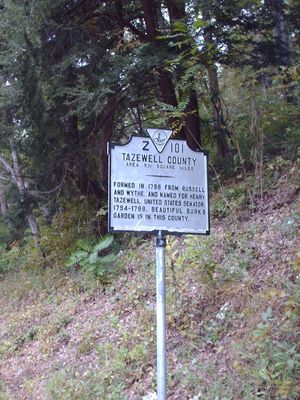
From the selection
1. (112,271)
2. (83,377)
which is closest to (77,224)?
(112,271)

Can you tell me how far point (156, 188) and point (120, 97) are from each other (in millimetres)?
5798

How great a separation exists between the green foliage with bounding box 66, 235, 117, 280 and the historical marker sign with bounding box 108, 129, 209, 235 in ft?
17.1

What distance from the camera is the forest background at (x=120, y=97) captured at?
8.53 metres

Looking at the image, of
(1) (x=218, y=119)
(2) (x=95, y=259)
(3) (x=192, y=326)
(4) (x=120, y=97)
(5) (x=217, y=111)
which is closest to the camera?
(3) (x=192, y=326)

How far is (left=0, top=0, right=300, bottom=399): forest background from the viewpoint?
8.53 meters

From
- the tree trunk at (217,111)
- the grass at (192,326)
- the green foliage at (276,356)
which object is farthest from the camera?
the tree trunk at (217,111)

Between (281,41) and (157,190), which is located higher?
(281,41)

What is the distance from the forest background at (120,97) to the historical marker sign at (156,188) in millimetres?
3050

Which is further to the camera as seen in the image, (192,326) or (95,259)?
(95,259)

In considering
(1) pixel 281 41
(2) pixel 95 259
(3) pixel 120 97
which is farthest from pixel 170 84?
(2) pixel 95 259

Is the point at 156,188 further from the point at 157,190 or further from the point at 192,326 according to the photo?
the point at 192,326

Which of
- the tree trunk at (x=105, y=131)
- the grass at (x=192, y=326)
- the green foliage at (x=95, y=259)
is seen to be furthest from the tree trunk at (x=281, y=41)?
the green foliage at (x=95, y=259)

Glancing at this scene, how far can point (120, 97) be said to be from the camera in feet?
31.8

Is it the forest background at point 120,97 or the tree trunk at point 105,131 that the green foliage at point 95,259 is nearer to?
the forest background at point 120,97
